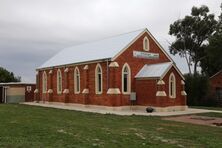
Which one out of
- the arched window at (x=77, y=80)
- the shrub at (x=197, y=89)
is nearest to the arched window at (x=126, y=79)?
the arched window at (x=77, y=80)

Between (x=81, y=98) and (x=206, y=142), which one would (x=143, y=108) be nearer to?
(x=81, y=98)

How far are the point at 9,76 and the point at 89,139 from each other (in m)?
71.2

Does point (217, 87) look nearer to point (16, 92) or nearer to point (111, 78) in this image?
point (111, 78)

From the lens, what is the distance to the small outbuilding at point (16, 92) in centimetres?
5406

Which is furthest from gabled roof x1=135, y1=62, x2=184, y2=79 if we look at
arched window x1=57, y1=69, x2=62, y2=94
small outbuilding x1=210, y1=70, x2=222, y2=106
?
small outbuilding x1=210, y1=70, x2=222, y2=106

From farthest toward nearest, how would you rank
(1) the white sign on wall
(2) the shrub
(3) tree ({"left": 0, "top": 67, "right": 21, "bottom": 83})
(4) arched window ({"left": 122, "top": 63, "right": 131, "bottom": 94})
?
1. (3) tree ({"left": 0, "top": 67, "right": 21, "bottom": 83})
2. (2) the shrub
3. (1) the white sign on wall
4. (4) arched window ({"left": 122, "top": 63, "right": 131, "bottom": 94})

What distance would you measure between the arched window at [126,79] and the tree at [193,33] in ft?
94.0

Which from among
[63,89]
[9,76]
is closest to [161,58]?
[63,89]

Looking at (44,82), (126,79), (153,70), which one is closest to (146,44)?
(153,70)

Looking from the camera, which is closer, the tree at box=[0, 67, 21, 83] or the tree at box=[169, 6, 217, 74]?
the tree at box=[169, 6, 217, 74]

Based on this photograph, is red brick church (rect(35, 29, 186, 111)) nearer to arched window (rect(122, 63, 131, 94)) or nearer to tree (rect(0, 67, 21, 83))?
arched window (rect(122, 63, 131, 94))

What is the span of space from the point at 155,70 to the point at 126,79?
3.08m

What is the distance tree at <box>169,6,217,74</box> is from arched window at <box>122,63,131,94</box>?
2864cm

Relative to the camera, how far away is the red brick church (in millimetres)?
34625
